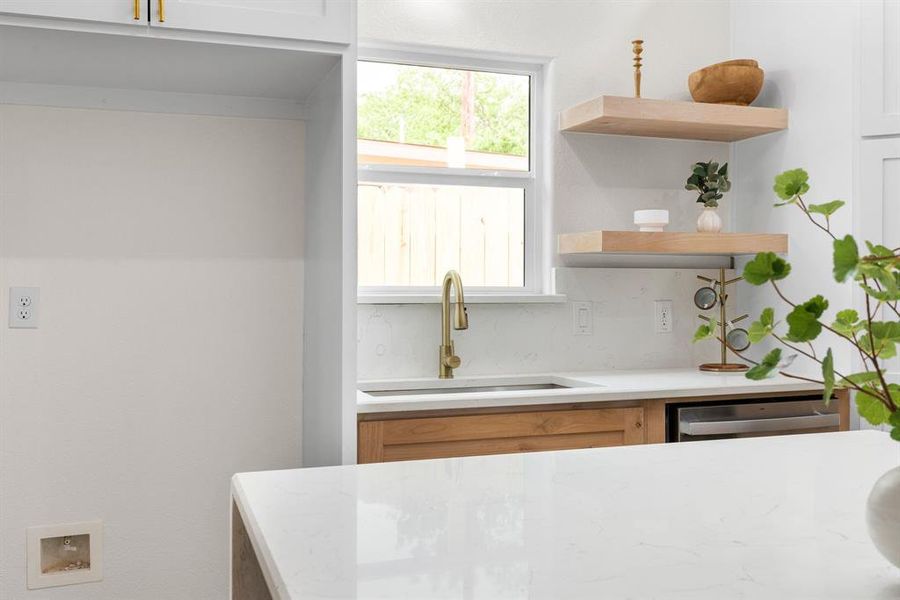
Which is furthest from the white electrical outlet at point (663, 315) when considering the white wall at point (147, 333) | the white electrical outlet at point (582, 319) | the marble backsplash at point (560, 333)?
the white wall at point (147, 333)

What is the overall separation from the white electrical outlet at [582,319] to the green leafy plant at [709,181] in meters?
0.60

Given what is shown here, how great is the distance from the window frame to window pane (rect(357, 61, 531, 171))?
28mm

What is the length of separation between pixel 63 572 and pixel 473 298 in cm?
155

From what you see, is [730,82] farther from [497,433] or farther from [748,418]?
[497,433]

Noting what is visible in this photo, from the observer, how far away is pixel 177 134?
8.00ft

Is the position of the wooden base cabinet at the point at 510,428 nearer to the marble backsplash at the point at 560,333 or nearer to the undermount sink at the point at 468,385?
the undermount sink at the point at 468,385

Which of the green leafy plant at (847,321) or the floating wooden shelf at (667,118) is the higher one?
the floating wooden shelf at (667,118)

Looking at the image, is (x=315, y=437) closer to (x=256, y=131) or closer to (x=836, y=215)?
(x=256, y=131)

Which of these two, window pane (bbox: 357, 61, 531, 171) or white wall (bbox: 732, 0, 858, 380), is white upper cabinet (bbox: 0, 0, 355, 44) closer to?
window pane (bbox: 357, 61, 531, 171)

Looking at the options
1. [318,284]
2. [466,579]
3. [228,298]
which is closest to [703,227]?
[318,284]

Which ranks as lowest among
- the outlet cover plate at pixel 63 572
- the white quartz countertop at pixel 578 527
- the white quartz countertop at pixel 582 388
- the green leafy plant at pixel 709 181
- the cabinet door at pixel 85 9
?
the outlet cover plate at pixel 63 572

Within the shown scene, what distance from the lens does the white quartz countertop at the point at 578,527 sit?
80 centimetres

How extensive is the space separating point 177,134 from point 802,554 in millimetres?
2127

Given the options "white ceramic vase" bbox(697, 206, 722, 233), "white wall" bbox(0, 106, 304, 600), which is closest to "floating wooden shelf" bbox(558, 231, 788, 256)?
"white ceramic vase" bbox(697, 206, 722, 233)
